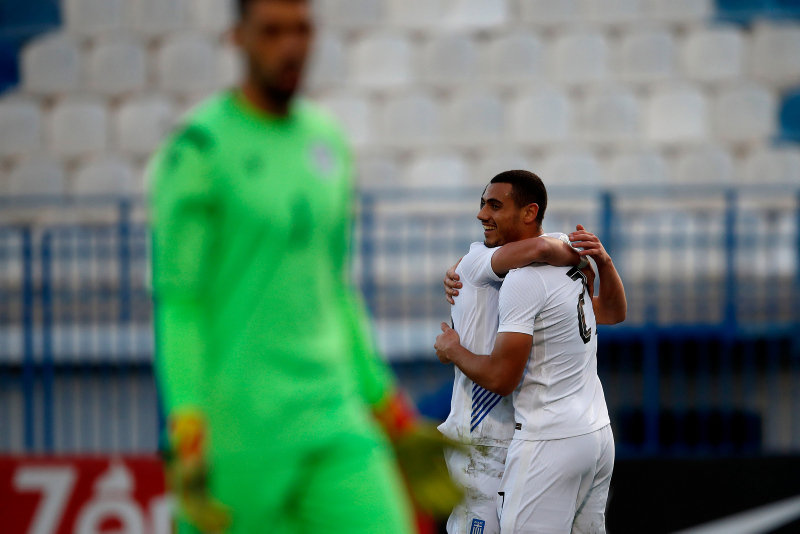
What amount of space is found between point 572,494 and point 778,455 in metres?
3.35

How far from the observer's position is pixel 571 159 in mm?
7852

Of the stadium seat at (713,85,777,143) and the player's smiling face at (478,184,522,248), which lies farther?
the stadium seat at (713,85,777,143)

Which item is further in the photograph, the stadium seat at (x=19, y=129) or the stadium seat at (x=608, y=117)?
the stadium seat at (x=19, y=129)

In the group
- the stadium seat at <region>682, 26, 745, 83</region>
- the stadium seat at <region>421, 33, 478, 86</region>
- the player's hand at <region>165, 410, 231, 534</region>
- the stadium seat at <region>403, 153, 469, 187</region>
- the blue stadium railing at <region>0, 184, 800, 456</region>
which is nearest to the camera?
the player's hand at <region>165, 410, 231, 534</region>

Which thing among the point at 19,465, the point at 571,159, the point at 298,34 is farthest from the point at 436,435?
the point at 571,159

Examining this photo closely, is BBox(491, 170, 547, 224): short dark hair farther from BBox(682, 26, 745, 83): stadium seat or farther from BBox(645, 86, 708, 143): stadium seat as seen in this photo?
BBox(682, 26, 745, 83): stadium seat

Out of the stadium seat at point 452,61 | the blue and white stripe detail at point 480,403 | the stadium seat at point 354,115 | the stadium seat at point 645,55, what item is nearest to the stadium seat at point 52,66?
the stadium seat at point 354,115

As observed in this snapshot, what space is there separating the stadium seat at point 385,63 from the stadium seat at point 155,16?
191cm

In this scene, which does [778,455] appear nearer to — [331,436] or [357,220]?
[357,220]

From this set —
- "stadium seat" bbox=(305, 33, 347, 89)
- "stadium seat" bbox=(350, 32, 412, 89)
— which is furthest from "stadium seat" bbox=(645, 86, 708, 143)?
"stadium seat" bbox=(305, 33, 347, 89)

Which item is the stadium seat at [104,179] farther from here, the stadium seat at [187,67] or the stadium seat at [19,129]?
the stadium seat at [187,67]

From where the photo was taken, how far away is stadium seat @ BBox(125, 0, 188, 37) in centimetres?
870

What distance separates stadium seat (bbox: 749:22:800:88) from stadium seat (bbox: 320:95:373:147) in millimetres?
3649

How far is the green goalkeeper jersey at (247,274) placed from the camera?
69.9 inches
